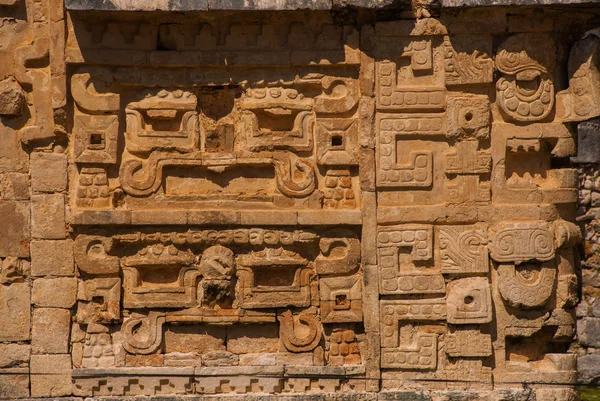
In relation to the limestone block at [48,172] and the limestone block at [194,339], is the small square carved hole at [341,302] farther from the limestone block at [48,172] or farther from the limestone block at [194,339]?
the limestone block at [48,172]

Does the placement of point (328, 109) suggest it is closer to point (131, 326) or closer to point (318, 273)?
point (318, 273)

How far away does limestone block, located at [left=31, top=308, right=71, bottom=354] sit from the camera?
24.0 ft

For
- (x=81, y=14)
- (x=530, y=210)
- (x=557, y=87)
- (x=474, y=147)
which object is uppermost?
(x=81, y=14)

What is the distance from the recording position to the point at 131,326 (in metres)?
7.40

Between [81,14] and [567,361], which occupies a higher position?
[81,14]

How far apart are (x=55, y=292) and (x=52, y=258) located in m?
0.28

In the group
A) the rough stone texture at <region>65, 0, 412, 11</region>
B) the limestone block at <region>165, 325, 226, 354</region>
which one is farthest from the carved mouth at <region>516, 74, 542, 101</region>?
the limestone block at <region>165, 325, 226, 354</region>

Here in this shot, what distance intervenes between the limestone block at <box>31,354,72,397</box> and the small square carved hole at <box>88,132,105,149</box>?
176cm

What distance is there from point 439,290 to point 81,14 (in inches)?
147

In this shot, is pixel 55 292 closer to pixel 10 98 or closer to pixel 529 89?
pixel 10 98

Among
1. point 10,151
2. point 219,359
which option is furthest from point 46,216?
point 219,359

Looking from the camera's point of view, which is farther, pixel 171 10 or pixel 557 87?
pixel 557 87

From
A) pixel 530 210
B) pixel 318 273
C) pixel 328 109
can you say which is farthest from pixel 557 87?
pixel 318 273

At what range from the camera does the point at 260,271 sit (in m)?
7.51
